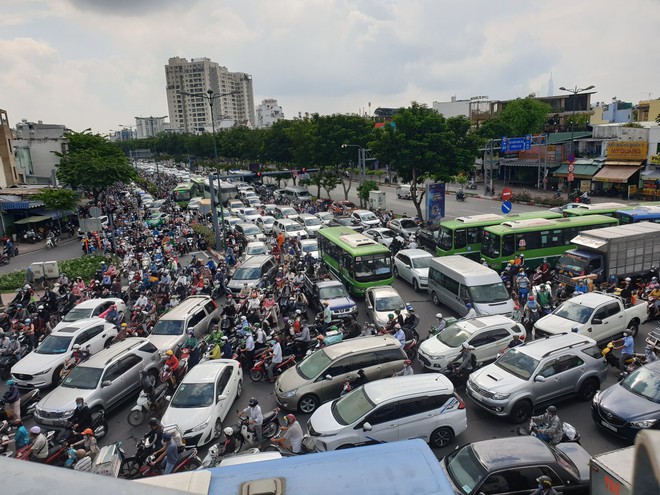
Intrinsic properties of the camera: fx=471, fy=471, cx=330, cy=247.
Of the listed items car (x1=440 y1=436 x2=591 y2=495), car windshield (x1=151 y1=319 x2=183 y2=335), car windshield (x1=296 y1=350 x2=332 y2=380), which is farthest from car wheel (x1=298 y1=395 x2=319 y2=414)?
car windshield (x1=151 y1=319 x2=183 y2=335)

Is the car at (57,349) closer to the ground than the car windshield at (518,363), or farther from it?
closer to the ground

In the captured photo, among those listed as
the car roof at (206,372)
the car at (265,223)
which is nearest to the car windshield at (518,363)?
the car roof at (206,372)

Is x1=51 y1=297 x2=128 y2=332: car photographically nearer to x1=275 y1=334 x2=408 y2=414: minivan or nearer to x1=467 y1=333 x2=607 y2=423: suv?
x1=275 y1=334 x2=408 y2=414: minivan

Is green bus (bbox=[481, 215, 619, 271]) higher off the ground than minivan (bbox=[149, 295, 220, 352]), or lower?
higher

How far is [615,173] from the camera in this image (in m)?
41.4

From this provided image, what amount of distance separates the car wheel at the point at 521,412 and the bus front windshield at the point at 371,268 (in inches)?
363

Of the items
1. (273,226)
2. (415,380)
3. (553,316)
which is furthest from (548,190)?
(415,380)

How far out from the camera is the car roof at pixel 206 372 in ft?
37.3

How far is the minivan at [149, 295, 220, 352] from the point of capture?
14.7 m

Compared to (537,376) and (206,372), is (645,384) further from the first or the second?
(206,372)

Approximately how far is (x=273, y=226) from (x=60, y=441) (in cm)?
2392

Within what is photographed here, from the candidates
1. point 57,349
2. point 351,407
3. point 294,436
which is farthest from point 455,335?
point 57,349

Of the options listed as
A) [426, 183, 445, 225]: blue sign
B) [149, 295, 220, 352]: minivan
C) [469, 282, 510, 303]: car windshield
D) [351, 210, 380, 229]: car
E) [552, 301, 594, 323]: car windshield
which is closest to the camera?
[552, 301, 594, 323]: car windshield

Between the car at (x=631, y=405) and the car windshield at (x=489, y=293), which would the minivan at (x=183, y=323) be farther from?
the car at (x=631, y=405)
